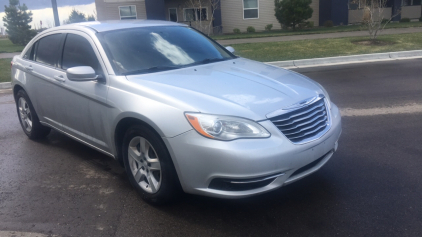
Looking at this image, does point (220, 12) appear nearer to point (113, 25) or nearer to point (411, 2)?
point (411, 2)

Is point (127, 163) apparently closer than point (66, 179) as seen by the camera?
Yes

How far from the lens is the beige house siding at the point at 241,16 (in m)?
28.8

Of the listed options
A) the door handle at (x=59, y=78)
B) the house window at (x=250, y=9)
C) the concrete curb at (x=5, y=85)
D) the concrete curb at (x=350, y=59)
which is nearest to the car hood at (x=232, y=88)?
the door handle at (x=59, y=78)

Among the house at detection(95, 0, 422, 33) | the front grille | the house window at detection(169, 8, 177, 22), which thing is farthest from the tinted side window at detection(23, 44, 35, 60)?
the house window at detection(169, 8, 177, 22)

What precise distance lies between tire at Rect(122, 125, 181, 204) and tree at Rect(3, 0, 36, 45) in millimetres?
29110

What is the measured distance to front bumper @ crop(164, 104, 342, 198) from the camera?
3125 mm

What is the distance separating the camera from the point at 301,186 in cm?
402

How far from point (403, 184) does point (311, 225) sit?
1.23 metres

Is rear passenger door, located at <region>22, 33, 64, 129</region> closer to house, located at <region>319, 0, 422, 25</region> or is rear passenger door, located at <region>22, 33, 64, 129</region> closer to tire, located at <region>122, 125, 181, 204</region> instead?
tire, located at <region>122, 125, 181, 204</region>

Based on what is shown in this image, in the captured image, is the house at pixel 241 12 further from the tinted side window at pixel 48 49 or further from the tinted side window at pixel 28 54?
the tinted side window at pixel 48 49

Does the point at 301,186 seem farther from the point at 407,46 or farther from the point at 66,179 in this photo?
the point at 407,46

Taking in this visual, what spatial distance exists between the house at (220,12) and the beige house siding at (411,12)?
5973mm

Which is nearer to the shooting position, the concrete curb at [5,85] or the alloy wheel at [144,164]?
the alloy wheel at [144,164]

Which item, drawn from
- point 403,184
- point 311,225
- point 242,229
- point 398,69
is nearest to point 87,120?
point 242,229
